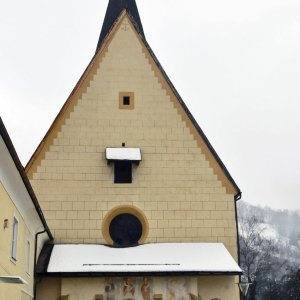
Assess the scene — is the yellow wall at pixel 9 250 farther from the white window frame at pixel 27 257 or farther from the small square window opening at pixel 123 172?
the small square window opening at pixel 123 172

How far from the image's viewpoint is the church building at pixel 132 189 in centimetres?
1997

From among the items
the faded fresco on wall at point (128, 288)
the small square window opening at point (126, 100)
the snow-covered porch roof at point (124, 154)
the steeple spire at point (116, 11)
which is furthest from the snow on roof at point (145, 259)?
the steeple spire at point (116, 11)

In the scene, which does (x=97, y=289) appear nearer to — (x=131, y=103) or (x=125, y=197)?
(x=125, y=197)

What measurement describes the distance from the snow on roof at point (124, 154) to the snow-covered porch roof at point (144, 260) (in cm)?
332

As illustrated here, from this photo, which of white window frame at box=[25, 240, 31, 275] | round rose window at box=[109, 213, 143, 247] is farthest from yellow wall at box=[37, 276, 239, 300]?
round rose window at box=[109, 213, 143, 247]

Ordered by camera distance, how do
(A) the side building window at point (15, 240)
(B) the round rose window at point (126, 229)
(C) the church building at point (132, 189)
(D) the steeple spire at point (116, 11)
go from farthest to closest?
(D) the steeple spire at point (116, 11) < (B) the round rose window at point (126, 229) < (C) the church building at point (132, 189) < (A) the side building window at point (15, 240)

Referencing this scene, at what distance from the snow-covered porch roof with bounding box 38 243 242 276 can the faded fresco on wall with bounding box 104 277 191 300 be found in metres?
0.46

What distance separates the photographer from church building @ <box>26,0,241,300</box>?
1997 centimetres

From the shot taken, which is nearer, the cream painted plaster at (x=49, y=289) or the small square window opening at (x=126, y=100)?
the cream painted plaster at (x=49, y=289)

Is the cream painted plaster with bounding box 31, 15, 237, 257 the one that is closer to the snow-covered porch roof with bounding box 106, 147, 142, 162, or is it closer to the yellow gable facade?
the snow-covered porch roof with bounding box 106, 147, 142, 162

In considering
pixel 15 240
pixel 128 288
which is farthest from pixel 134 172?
pixel 15 240

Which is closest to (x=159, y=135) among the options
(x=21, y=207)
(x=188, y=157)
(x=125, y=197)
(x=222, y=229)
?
(x=188, y=157)

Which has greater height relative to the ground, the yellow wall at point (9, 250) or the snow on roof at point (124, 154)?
the snow on roof at point (124, 154)

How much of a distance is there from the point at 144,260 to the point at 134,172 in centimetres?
382
